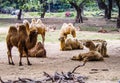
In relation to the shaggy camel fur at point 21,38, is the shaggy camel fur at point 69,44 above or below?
below

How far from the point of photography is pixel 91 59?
1015 cm

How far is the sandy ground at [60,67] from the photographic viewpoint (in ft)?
26.0

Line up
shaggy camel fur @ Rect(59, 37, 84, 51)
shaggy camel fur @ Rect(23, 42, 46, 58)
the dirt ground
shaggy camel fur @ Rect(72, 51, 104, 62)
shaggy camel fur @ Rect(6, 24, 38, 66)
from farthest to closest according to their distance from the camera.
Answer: shaggy camel fur @ Rect(59, 37, 84, 51) < shaggy camel fur @ Rect(23, 42, 46, 58) < shaggy camel fur @ Rect(72, 51, 104, 62) < shaggy camel fur @ Rect(6, 24, 38, 66) < the dirt ground

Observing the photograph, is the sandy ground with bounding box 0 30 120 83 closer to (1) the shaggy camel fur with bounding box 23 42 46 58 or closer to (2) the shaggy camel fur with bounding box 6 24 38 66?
(1) the shaggy camel fur with bounding box 23 42 46 58

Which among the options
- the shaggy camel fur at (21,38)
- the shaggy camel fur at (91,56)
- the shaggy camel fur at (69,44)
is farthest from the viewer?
the shaggy camel fur at (69,44)

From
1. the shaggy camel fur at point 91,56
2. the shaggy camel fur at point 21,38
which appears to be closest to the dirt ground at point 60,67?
the shaggy camel fur at point 91,56

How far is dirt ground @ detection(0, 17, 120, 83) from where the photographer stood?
26.0 feet

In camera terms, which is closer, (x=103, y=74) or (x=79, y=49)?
(x=103, y=74)

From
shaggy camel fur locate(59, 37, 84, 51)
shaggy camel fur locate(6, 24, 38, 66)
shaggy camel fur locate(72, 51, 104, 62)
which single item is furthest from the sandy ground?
shaggy camel fur locate(6, 24, 38, 66)

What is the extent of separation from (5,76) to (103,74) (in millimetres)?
2107

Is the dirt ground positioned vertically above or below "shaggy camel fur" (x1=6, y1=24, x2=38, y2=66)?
below

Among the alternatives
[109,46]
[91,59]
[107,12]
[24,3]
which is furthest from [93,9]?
[91,59]

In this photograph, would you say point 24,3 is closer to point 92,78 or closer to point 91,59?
point 91,59

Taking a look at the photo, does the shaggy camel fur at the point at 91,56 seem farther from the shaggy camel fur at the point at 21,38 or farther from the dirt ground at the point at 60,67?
the shaggy camel fur at the point at 21,38
